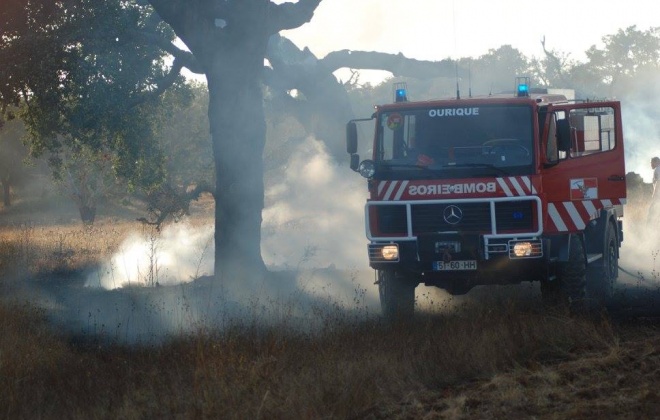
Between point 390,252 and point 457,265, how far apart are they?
2.70ft

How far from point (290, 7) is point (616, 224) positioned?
21.4 ft

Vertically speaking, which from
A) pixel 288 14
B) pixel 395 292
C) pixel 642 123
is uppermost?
pixel 642 123

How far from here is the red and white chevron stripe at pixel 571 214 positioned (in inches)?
527

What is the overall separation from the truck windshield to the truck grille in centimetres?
38

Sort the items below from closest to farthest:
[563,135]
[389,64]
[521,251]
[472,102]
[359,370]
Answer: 1. [359,370]
2. [521,251]
3. [563,135]
4. [472,102]
5. [389,64]

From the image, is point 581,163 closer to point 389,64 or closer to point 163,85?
point 163,85

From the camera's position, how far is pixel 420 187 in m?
13.1

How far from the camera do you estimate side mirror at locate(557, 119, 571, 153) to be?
13039 millimetres

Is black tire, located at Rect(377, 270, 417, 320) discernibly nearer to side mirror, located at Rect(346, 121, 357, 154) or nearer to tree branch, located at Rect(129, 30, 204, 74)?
side mirror, located at Rect(346, 121, 357, 154)

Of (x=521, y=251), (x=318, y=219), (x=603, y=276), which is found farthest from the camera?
(x=318, y=219)

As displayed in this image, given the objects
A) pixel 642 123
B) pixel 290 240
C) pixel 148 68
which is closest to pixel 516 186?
pixel 148 68

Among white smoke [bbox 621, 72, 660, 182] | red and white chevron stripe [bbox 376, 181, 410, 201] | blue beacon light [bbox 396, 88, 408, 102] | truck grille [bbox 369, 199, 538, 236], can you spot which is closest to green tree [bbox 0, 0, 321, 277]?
blue beacon light [bbox 396, 88, 408, 102]

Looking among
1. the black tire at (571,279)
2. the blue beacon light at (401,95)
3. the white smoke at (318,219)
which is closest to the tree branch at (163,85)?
the white smoke at (318,219)

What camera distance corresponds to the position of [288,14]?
18.7 metres
